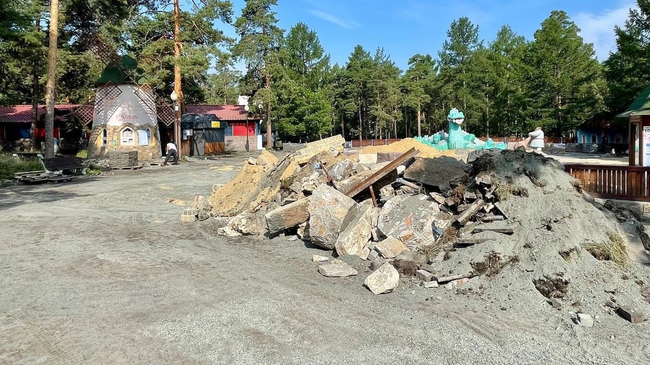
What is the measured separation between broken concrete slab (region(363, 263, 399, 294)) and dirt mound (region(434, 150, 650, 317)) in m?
0.88

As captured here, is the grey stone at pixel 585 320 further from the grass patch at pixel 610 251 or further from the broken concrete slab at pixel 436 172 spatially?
the broken concrete slab at pixel 436 172

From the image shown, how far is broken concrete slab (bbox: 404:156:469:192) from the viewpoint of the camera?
950cm

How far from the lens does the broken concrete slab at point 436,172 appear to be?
9500 millimetres

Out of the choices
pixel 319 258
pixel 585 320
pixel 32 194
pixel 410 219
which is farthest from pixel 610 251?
pixel 32 194

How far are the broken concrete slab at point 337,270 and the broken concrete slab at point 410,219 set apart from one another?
1.27m

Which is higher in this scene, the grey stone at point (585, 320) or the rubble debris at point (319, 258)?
the rubble debris at point (319, 258)

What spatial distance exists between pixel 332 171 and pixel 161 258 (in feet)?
15.5

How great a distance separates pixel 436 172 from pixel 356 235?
281 cm

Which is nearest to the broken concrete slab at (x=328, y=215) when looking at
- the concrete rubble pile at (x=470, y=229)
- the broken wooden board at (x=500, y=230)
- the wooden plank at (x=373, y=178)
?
the concrete rubble pile at (x=470, y=229)

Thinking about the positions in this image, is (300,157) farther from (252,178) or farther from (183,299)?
(183,299)

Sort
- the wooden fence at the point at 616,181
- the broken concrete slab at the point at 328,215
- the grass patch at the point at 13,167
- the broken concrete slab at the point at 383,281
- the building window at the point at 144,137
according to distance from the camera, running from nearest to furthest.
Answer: the broken concrete slab at the point at 383,281, the broken concrete slab at the point at 328,215, the wooden fence at the point at 616,181, the grass patch at the point at 13,167, the building window at the point at 144,137

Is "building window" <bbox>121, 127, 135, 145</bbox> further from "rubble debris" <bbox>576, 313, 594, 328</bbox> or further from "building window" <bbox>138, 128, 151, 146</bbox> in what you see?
"rubble debris" <bbox>576, 313, 594, 328</bbox>

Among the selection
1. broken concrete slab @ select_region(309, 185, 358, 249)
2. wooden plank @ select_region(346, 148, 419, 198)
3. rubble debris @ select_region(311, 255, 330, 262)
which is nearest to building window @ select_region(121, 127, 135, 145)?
wooden plank @ select_region(346, 148, 419, 198)

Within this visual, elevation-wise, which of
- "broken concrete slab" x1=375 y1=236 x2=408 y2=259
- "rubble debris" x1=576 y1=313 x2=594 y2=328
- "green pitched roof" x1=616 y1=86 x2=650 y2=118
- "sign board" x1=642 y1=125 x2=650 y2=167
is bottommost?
"rubble debris" x1=576 y1=313 x2=594 y2=328
